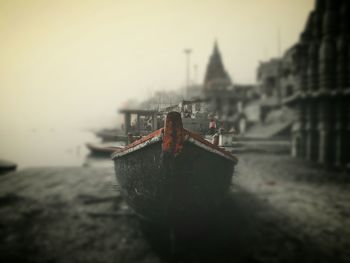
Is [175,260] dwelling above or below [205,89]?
below

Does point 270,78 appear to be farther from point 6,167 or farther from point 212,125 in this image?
point 212,125

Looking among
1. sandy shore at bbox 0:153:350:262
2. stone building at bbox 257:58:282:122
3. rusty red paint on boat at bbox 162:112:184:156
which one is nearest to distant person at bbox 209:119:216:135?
rusty red paint on boat at bbox 162:112:184:156

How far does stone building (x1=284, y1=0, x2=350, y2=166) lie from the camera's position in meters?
16.5

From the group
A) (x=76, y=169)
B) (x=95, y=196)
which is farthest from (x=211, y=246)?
(x=76, y=169)

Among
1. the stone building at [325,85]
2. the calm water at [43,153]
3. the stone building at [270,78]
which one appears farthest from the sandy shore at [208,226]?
the stone building at [270,78]

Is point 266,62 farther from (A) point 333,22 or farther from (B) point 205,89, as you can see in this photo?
(A) point 333,22

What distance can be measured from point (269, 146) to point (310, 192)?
432 inches

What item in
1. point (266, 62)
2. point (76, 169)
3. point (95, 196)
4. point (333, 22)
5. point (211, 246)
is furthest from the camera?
point (266, 62)

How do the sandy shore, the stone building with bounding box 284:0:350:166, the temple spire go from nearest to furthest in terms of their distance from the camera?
the sandy shore → the stone building with bounding box 284:0:350:166 → the temple spire

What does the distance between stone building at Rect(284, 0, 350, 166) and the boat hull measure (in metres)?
16.2

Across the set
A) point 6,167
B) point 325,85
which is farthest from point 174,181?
point 6,167

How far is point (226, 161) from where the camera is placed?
415 centimetres

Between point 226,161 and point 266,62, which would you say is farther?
point 266,62

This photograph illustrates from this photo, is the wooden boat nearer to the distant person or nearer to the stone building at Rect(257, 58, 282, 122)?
the distant person
